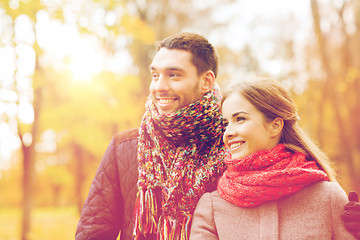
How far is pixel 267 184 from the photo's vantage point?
2.08 m

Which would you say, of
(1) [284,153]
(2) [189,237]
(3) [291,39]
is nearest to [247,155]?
(1) [284,153]

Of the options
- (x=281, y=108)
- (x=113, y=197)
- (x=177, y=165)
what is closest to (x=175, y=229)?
(x=177, y=165)

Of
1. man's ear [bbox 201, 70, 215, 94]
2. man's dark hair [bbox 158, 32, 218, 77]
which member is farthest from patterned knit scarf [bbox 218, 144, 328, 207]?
man's dark hair [bbox 158, 32, 218, 77]

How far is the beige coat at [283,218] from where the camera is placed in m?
2.04

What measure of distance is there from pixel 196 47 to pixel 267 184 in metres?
1.04

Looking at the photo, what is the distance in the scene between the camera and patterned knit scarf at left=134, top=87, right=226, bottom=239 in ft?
7.73

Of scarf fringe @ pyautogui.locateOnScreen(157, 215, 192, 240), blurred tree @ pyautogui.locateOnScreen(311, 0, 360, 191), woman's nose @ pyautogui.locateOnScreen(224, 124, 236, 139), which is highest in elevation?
blurred tree @ pyautogui.locateOnScreen(311, 0, 360, 191)

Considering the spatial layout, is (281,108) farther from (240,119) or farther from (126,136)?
(126,136)

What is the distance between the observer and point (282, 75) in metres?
13.7

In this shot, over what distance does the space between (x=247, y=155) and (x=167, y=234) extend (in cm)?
70

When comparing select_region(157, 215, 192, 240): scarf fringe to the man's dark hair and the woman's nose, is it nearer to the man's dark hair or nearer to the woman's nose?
the woman's nose

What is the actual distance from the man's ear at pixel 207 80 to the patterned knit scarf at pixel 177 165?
6cm

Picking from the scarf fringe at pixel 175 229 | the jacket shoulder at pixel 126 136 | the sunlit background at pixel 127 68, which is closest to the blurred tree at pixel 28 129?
the sunlit background at pixel 127 68

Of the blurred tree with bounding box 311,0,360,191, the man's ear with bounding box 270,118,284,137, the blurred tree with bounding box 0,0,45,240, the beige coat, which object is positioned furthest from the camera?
the blurred tree with bounding box 311,0,360,191
